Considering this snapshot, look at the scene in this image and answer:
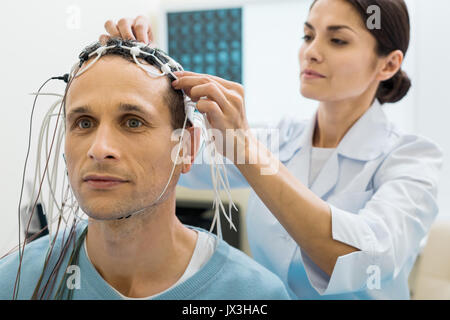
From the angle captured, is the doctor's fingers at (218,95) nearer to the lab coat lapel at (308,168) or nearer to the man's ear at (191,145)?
the man's ear at (191,145)

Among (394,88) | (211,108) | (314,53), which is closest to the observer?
(211,108)

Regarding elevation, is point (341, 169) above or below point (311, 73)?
below

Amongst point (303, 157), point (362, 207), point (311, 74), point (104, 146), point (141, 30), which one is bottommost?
point (362, 207)

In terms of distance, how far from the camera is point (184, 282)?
1.00m

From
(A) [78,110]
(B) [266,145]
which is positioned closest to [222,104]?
(A) [78,110]

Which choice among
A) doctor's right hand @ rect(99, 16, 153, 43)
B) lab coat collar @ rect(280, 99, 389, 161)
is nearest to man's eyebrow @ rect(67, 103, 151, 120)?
doctor's right hand @ rect(99, 16, 153, 43)

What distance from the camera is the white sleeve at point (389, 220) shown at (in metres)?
0.97

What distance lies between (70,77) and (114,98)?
152 millimetres

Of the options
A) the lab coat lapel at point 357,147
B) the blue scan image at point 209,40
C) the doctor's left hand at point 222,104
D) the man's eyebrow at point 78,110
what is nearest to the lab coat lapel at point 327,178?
the lab coat lapel at point 357,147

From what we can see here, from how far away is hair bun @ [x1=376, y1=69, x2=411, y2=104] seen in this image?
138cm

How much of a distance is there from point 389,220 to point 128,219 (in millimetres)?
618

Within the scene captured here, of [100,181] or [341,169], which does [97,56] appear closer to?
[100,181]

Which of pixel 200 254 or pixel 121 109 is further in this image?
pixel 200 254

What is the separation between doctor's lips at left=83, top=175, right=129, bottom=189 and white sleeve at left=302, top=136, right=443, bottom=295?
1.56 ft
